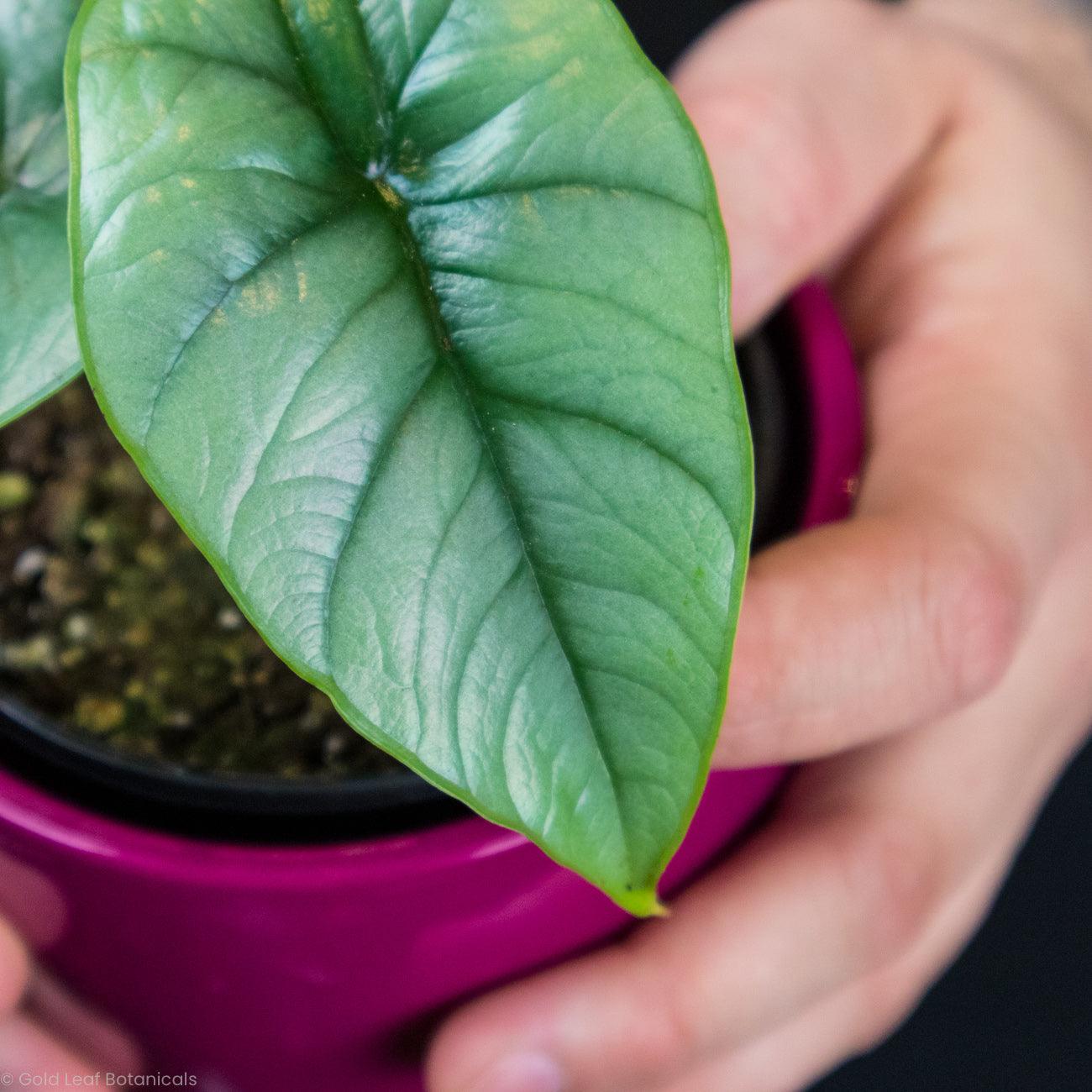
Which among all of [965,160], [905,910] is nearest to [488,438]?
[905,910]

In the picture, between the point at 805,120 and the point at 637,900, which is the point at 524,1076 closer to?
the point at 637,900

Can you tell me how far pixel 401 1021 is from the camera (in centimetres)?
59

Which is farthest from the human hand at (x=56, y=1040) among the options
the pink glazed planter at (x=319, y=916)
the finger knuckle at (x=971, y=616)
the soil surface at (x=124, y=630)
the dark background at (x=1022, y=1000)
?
the dark background at (x=1022, y=1000)

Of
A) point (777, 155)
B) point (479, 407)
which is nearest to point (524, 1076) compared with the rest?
point (479, 407)

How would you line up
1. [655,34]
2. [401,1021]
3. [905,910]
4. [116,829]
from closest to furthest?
[116,829] < [401,1021] < [905,910] < [655,34]

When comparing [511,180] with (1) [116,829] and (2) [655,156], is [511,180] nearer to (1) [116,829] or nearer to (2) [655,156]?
(2) [655,156]

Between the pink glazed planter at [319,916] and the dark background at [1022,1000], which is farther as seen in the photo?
the dark background at [1022,1000]

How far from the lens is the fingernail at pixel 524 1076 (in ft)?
2.00

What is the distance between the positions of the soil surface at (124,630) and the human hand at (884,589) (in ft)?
0.63

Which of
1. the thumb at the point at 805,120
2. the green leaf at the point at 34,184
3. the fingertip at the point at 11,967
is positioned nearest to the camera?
the green leaf at the point at 34,184

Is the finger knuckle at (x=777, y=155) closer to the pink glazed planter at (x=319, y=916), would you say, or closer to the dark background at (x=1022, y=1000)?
the pink glazed planter at (x=319, y=916)

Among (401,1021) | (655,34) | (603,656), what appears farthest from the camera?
(655,34)

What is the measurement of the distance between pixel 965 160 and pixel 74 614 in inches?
27.1

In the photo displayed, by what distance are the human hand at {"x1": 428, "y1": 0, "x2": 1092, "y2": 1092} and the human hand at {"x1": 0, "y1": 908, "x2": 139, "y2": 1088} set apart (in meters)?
0.19
